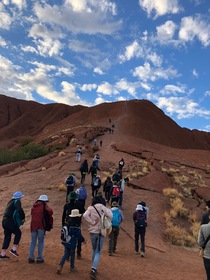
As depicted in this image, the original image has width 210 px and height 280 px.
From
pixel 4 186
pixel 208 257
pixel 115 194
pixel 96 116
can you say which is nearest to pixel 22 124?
pixel 96 116

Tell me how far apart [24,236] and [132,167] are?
54.5 ft

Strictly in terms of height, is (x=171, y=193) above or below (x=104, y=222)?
above

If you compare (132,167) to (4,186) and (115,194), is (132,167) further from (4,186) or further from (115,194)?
(115,194)

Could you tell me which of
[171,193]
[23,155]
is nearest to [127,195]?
[171,193]

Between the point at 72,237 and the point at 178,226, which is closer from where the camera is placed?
the point at 72,237

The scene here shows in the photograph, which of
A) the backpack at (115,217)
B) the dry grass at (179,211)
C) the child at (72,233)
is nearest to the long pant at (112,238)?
the backpack at (115,217)

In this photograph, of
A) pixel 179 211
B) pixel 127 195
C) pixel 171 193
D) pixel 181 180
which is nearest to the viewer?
pixel 179 211

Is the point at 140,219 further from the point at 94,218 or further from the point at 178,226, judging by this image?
the point at 178,226

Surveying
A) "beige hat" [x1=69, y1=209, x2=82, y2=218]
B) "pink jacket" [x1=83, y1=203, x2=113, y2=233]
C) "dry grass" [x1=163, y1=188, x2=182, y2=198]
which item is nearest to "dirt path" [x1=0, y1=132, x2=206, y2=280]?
"dry grass" [x1=163, y1=188, x2=182, y2=198]

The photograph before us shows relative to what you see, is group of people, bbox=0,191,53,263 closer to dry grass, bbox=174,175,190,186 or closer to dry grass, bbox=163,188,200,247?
dry grass, bbox=163,188,200,247

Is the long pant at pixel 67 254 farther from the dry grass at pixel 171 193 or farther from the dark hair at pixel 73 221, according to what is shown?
the dry grass at pixel 171 193

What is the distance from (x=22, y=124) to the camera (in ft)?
380

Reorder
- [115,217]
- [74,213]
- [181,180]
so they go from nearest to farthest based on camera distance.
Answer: [74,213] → [115,217] → [181,180]

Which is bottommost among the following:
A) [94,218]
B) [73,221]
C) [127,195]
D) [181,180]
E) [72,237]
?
[72,237]
